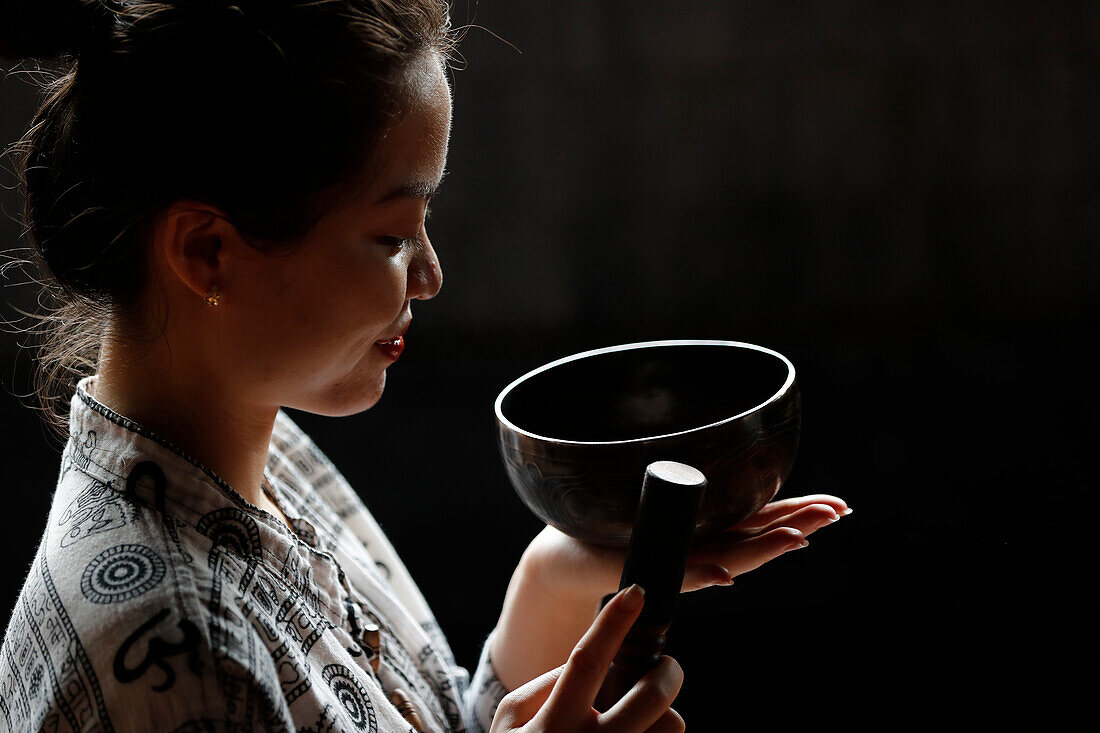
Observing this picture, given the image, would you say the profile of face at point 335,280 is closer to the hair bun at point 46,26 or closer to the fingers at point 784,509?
the hair bun at point 46,26

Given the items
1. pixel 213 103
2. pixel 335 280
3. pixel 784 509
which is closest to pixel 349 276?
pixel 335 280

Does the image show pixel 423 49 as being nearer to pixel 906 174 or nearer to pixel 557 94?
pixel 557 94

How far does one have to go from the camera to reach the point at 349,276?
2.01 feet

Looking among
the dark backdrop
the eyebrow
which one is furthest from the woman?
the dark backdrop

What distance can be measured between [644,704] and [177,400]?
34 cm

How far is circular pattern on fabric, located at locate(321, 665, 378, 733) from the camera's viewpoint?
0.61 m

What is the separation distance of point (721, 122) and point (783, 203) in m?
0.19

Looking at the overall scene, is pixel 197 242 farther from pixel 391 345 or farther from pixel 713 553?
pixel 713 553

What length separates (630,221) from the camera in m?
1.94

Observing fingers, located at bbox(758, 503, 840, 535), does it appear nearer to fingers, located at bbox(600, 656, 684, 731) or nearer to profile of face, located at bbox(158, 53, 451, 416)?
fingers, located at bbox(600, 656, 684, 731)

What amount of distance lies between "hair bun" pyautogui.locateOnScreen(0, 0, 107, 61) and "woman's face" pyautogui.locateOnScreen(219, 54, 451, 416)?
0.15 metres

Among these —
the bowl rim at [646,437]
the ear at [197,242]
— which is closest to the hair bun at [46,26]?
the ear at [197,242]

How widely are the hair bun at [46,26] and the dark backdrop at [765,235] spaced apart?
1068 millimetres

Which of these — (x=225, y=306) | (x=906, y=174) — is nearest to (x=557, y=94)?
(x=906, y=174)
